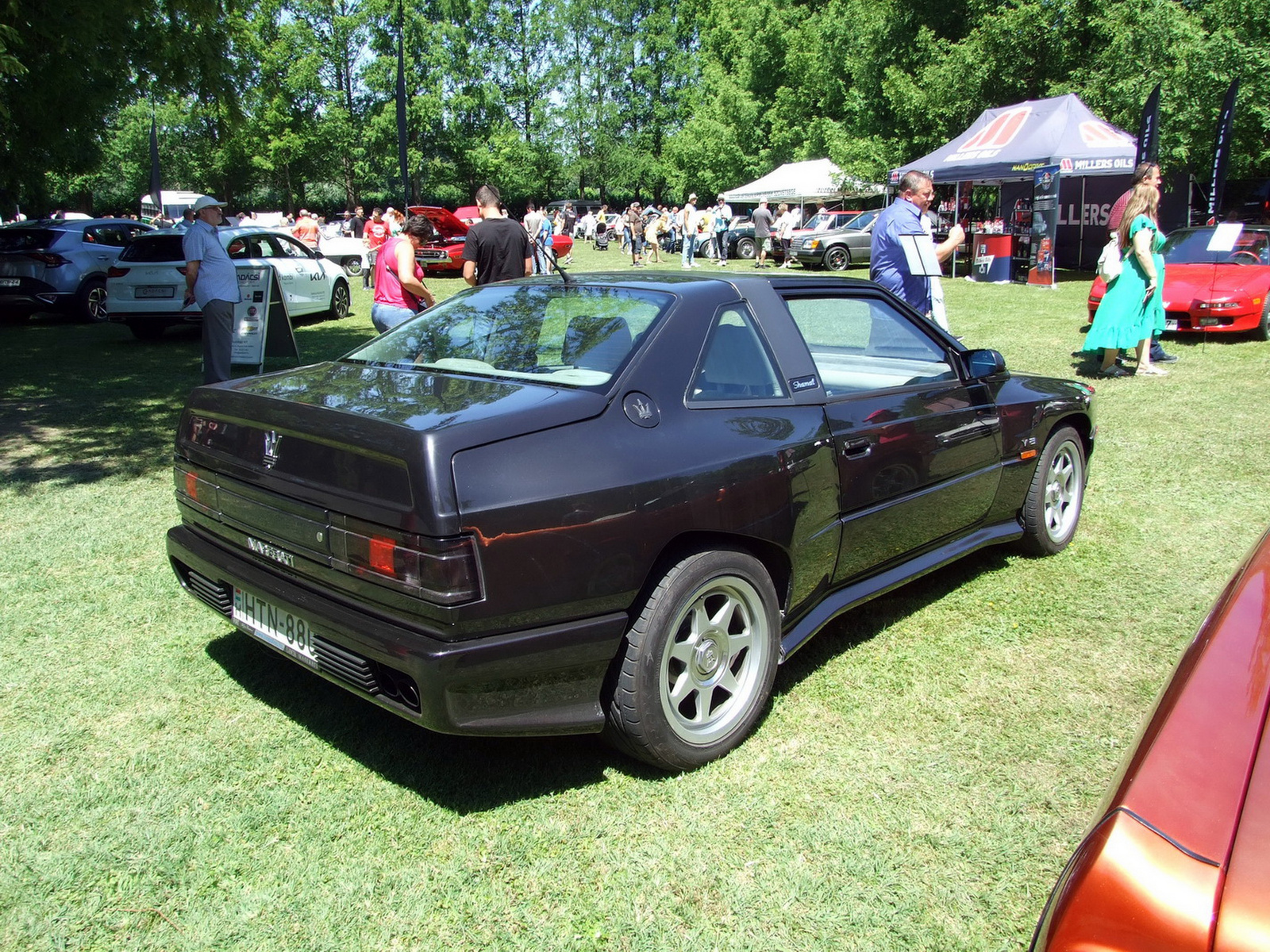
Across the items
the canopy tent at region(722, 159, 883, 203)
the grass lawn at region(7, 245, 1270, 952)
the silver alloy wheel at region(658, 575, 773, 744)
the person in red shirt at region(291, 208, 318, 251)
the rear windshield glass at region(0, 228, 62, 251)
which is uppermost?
the canopy tent at region(722, 159, 883, 203)

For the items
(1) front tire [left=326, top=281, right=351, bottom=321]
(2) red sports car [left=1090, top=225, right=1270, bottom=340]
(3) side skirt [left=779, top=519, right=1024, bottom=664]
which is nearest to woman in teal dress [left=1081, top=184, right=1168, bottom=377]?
(2) red sports car [left=1090, top=225, right=1270, bottom=340]

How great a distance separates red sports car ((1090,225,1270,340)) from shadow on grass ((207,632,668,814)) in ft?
33.2

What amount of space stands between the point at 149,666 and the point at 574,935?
2.22 meters

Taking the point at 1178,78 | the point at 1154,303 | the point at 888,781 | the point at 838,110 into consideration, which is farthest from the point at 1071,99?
the point at 888,781

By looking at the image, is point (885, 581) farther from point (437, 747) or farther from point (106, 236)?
point (106, 236)

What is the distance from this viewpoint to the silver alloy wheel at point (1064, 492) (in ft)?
Result: 15.5

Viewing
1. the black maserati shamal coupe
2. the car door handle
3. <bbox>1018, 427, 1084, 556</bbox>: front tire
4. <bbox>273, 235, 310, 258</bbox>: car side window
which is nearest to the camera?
the black maserati shamal coupe

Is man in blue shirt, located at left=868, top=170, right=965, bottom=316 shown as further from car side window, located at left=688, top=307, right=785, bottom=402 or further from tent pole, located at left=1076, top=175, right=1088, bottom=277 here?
tent pole, located at left=1076, top=175, right=1088, bottom=277

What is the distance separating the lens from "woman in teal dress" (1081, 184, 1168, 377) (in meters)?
8.38

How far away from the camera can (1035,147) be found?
1900 centimetres

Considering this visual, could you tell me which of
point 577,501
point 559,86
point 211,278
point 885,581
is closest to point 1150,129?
point 211,278

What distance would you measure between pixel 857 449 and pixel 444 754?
71.3 inches

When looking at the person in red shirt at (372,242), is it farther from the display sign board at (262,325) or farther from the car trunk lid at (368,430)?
the car trunk lid at (368,430)

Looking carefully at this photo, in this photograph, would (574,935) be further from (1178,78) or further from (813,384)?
(1178,78)
